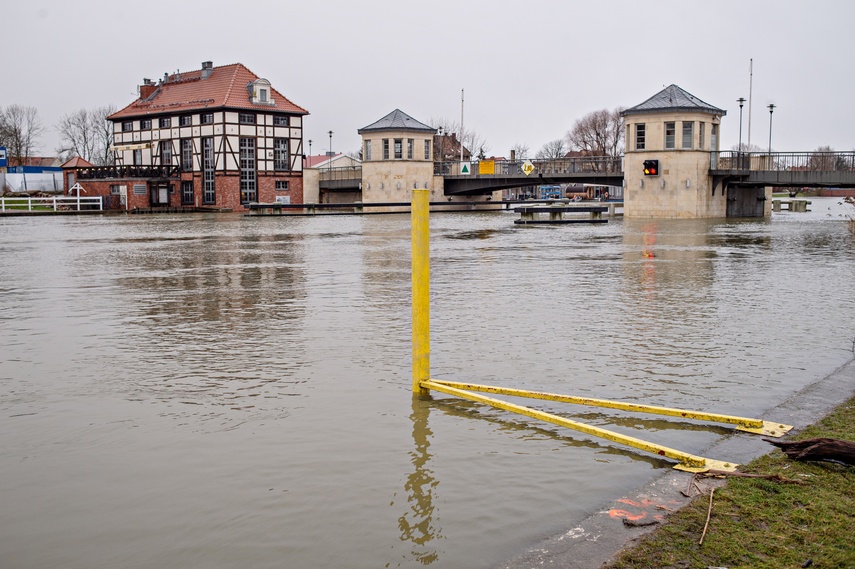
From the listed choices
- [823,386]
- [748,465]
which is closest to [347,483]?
[748,465]

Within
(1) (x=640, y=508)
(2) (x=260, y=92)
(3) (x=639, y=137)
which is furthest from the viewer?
(2) (x=260, y=92)

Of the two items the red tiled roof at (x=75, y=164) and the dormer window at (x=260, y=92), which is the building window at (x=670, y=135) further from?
the red tiled roof at (x=75, y=164)

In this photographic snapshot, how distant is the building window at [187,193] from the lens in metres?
71.3

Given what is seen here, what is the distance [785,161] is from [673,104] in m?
6.90

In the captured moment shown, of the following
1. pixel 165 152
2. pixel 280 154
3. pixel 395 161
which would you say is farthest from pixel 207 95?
pixel 395 161

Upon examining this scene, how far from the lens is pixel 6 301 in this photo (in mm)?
14219

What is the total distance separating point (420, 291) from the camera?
304 inches

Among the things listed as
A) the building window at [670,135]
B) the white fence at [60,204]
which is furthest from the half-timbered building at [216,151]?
the building window at [670,135]

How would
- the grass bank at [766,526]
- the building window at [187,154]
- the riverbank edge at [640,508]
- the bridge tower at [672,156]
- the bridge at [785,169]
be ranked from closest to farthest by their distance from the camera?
the grass bank at [766,526] < the riverbank edge at [640,508] < the bridge at [785,169] < the bridge tower at [672,156] < the building window at [187,154]

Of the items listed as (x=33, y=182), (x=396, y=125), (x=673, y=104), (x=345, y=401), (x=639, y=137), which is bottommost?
(x=345, y=401)

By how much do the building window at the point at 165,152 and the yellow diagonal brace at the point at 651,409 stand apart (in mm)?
69128

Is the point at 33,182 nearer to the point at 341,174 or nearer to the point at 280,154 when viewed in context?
the point at 280,154

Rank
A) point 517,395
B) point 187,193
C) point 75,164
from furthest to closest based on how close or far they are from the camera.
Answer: point 75,164
point 187,193
point 517,395

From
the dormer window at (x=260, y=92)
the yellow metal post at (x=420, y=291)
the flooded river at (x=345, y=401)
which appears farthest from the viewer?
the dormer window at (x=260, y=92)
